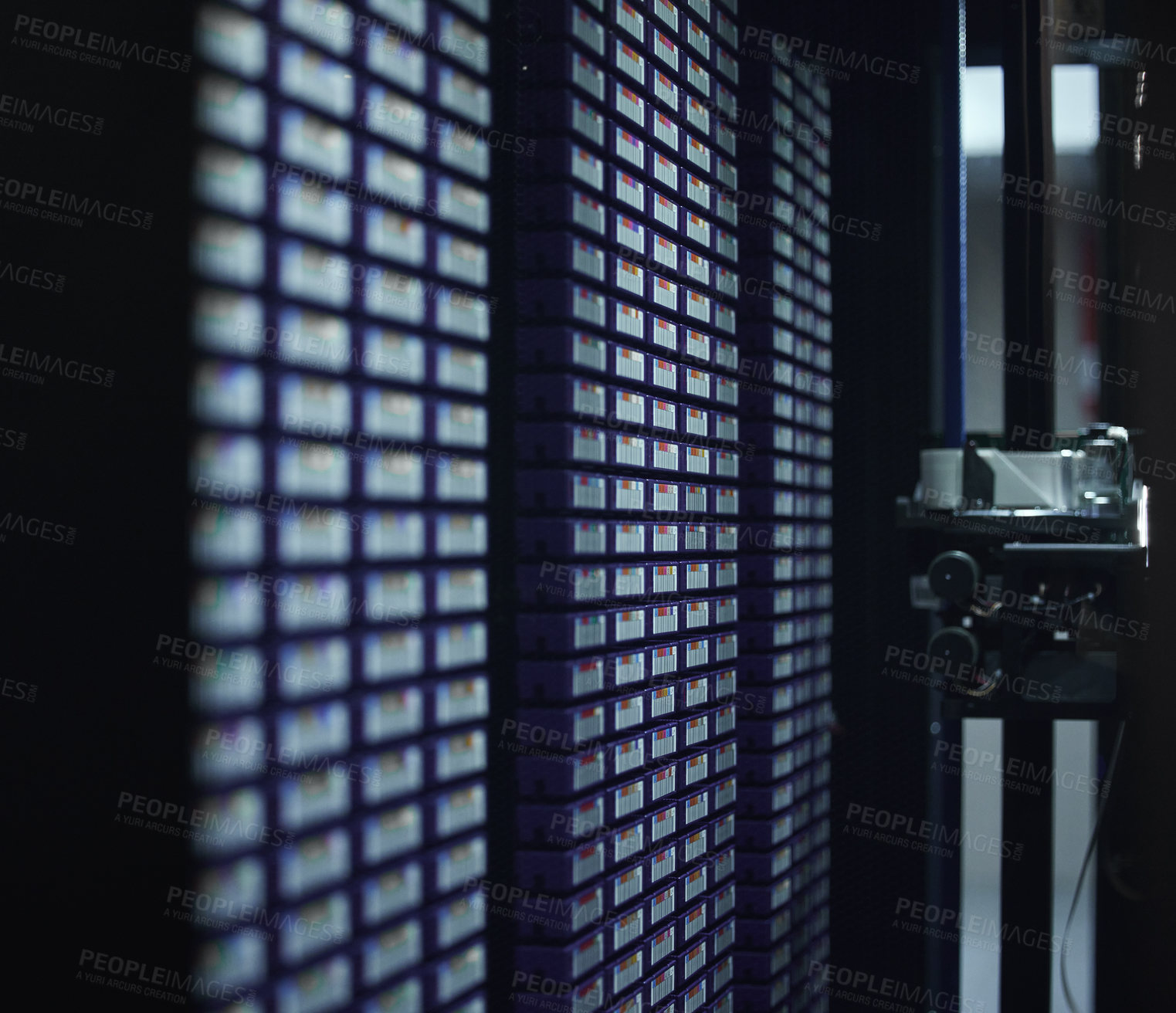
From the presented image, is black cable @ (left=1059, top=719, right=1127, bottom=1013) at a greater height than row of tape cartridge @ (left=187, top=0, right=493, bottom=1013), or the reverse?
row of tape cartridge @ (left=187, top=0, right=493, bottom=1013)

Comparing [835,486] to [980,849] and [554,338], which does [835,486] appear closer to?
[980,849]

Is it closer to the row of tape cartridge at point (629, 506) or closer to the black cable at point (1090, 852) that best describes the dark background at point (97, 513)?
Answer: the row of tape cartridge at point (629, 506)

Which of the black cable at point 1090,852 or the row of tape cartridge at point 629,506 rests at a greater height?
the row of tape cartridge at point 629,506

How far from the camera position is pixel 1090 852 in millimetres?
2705

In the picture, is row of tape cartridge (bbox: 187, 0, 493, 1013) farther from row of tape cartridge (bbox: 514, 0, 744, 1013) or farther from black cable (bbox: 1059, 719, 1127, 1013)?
black cable (bbox: 1059, 719, 1127, 1013)

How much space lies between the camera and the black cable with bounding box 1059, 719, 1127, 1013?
8.91ft

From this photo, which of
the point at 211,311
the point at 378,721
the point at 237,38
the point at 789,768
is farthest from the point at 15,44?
the point at 789,768

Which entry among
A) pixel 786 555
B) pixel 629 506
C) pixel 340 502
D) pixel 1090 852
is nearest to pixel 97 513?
pixel 340 502

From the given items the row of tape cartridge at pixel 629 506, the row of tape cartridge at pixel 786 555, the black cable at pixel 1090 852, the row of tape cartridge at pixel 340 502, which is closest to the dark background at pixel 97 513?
the row of tape cartridge at pixel 340 502

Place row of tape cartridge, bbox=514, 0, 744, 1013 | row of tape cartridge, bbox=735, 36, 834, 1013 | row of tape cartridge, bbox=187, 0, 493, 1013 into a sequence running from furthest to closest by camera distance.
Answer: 1. row of tape cartridge, bbox=735, 36, 834, 1013
2. row of tape cartridge, bbox=514, 0, 744, 1013
3. row of tape cartridge, bbox=187, 0, 493, 1013

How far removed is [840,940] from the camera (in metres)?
2.90

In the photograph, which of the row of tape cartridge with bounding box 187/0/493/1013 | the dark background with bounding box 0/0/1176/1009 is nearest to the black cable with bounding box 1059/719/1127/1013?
the row of tape cartridge with bounding box 187/0/493/1013

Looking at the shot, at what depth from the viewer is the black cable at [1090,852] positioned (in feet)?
8.91

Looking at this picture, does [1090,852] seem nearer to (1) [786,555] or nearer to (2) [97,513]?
(1) [786,555]
